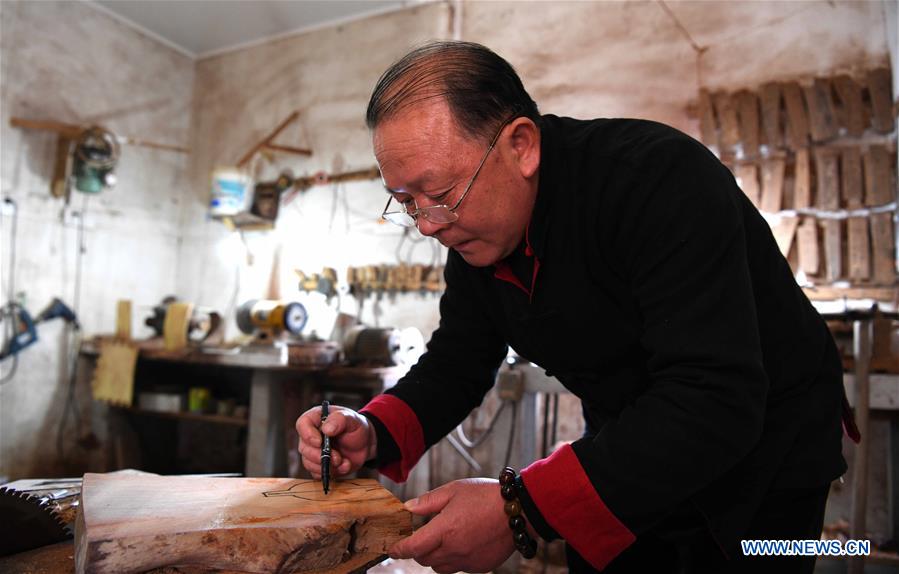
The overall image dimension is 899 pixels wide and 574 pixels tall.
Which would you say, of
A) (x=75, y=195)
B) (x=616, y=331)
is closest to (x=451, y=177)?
Result: (x=616, y=331)

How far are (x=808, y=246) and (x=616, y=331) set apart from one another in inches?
98.6

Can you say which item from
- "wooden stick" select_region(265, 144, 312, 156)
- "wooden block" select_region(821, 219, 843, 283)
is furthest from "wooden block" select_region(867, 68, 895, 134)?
"wooden stick" select_region(265, 144, 312, 156)

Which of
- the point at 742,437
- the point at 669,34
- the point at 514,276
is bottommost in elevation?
the point at 742,437

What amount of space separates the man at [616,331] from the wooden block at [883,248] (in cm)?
A: 226

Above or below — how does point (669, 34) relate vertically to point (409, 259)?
above

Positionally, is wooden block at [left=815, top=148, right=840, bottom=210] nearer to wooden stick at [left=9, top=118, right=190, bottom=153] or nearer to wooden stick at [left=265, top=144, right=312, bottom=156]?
wooden stick at [left=265, top=144, right=312, bottom=156]

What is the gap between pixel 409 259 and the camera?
4035 millimetres

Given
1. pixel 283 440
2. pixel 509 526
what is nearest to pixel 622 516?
pixel 509 526

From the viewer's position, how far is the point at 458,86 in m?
1.02

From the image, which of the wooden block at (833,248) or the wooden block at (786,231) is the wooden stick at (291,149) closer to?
the wooden block at (786,231)

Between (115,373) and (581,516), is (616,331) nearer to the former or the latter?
(581,516)

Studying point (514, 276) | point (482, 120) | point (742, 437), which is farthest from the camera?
point (514, 276)

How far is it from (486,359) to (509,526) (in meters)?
0.55

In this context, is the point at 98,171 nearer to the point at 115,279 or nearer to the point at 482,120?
the point at 115,279
